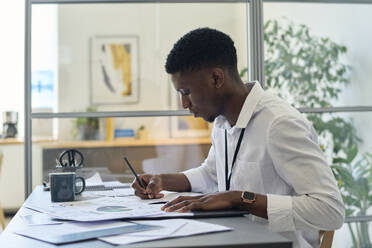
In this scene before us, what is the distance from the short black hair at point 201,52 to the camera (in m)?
1.47

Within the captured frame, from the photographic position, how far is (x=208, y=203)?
3.94 ft

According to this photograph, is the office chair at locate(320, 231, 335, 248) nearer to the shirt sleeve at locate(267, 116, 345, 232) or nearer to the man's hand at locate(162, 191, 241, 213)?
the shirt sleeve at locate(267, 116, 345, 232)

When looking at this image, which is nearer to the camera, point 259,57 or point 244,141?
point 244,141

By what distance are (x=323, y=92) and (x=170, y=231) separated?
1847mm

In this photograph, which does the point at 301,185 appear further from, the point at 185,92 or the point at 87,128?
the point at 87,128

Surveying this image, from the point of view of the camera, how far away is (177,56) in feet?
4.85

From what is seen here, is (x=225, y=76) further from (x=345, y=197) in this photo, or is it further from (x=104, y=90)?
(x=345, y=197)

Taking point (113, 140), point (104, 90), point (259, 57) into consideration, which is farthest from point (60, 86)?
point (259, 57)

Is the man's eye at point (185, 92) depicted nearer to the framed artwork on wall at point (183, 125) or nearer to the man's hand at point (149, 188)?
the man's hand at point (149, 188)

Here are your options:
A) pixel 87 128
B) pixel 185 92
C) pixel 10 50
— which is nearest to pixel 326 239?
pixel 185 92

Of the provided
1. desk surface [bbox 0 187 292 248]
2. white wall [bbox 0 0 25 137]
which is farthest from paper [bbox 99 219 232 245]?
white wall [bbox 0 0 25 137]

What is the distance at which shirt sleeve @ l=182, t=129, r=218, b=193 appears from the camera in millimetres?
1731

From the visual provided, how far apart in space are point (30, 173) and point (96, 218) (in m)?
1.38

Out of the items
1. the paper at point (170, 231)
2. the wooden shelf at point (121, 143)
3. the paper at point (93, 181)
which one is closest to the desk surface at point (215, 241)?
→ the paper at point (170, 231)
